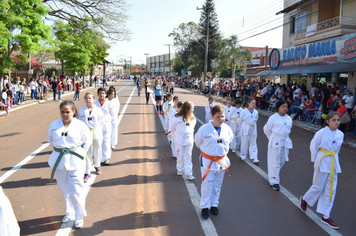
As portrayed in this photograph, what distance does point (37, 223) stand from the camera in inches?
177

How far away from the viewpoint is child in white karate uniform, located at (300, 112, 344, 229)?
4.73 m

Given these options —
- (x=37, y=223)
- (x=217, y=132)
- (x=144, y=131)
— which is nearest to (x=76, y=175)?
(x=37, y=223)

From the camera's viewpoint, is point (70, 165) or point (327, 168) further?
point (327, 168)

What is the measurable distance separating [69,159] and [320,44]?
62.1 feet

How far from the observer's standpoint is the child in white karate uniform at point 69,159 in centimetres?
427

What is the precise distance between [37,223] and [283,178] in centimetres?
520

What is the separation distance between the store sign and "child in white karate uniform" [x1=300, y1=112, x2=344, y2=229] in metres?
12.9

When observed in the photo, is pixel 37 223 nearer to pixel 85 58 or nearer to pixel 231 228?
pixel 231 228

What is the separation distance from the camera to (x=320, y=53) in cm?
1883

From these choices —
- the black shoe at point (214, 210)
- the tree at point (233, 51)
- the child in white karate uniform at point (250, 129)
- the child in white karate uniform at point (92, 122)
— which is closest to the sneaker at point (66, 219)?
the child in white karate uniform at point (92, 122)

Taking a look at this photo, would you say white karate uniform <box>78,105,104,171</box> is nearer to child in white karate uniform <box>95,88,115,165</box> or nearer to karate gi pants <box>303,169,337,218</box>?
child in white karate uniform <box>95,88,115,165</box>

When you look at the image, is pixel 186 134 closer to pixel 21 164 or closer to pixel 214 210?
pixel 214 210

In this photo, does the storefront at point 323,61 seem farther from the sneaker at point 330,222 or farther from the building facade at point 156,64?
the building facade at point 156,64

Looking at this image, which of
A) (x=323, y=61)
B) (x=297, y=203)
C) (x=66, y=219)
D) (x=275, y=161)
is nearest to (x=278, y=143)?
(x=275, y=161)
